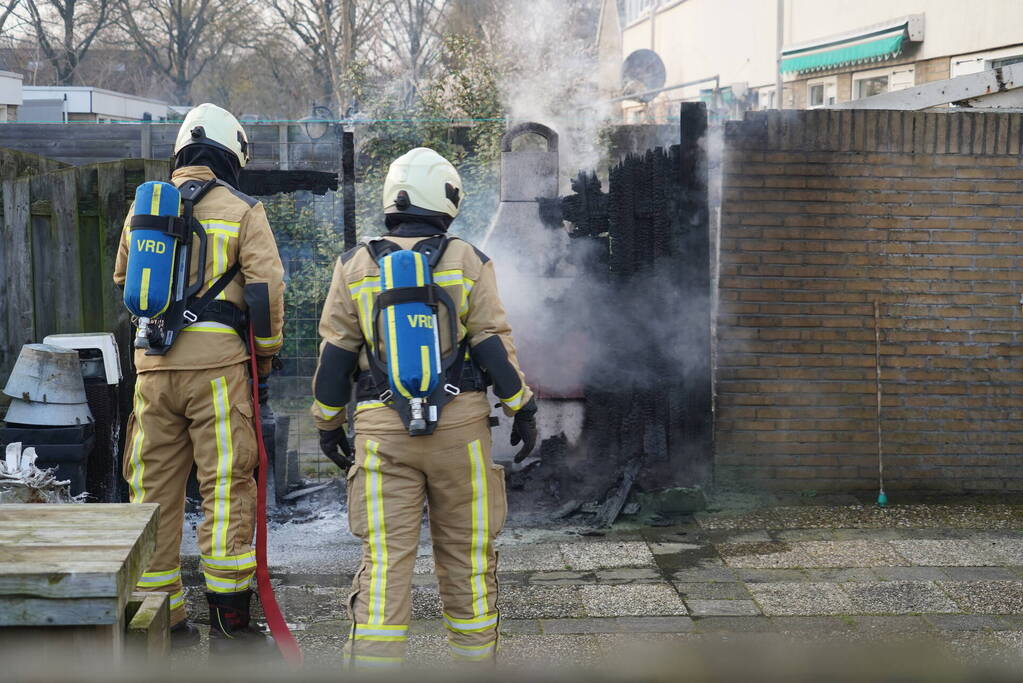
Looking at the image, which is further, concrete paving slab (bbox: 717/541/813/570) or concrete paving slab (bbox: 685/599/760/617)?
concrete paving slab (bbox: 717/541/813/570)

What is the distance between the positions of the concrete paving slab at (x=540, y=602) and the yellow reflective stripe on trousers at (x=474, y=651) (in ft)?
3.43

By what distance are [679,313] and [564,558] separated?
159cm

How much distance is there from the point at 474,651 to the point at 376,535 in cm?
50

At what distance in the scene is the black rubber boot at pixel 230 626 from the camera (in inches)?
169

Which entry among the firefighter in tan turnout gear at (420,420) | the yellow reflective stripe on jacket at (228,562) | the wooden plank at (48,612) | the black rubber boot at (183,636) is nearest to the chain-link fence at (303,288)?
the black rubber boot at (183,636)

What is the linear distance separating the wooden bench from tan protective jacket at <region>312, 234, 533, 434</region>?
2.84 ft

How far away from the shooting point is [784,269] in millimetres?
6371

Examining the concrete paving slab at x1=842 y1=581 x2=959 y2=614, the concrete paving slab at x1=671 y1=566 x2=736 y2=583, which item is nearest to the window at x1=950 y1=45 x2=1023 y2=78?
the concrete paving slab at x1=842 y1=581 x2=959 y2=614

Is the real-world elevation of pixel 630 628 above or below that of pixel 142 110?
below

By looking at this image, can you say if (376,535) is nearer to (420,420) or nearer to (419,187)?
(420,420)

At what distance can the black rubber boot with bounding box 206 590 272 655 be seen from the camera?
4.30m

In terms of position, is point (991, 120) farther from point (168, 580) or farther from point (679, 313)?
point (168, 580)

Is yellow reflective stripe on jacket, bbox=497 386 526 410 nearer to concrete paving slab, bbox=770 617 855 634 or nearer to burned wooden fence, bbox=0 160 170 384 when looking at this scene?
concrete paving slab, bbox=770 617 855 634

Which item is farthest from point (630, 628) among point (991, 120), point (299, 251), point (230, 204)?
point (991, 120)
